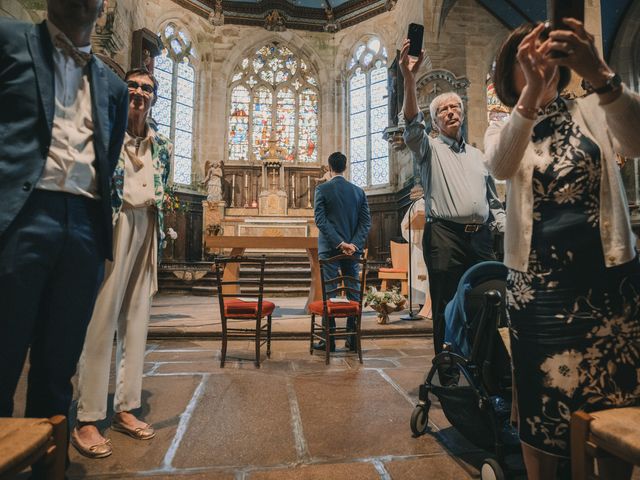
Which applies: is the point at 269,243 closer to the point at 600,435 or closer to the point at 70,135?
the point at 70,135

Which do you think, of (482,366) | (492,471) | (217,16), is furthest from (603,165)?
(217,16)

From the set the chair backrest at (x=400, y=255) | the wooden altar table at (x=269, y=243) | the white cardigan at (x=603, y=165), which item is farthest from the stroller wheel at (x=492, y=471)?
the chair backrest at (x=400, y=255)

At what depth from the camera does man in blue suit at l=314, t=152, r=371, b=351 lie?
148 inches

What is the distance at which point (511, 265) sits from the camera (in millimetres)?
1097

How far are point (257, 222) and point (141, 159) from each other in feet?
32.2

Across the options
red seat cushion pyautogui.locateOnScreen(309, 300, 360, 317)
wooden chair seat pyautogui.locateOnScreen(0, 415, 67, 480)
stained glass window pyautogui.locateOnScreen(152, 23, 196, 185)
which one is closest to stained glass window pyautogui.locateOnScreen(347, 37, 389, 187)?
stained glass window pyautogui.locateOnScreen(152, 23, 196, 185)

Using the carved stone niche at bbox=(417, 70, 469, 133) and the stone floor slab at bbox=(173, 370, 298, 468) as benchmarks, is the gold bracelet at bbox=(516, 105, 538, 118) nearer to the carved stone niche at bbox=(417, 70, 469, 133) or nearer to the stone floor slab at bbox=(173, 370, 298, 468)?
the stone floor slab at bbox=(173, 370, 298, 468)

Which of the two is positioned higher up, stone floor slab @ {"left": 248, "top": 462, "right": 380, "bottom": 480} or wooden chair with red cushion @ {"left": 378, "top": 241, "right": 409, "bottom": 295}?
wooden chair with red cushion @ {"left": 378, "top": 241, "right": 409, "bottom": 295}

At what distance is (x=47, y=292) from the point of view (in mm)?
1225

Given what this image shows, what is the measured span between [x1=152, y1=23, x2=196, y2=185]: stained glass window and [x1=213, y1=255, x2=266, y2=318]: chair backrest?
5472mm

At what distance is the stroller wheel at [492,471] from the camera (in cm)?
128

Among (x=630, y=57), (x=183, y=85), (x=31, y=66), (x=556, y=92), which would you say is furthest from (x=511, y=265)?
(x=183, y=85)

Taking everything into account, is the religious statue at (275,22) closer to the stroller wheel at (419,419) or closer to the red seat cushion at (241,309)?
the red seat cushion at (241,309)

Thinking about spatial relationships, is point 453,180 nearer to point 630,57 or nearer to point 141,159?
point 141,159
